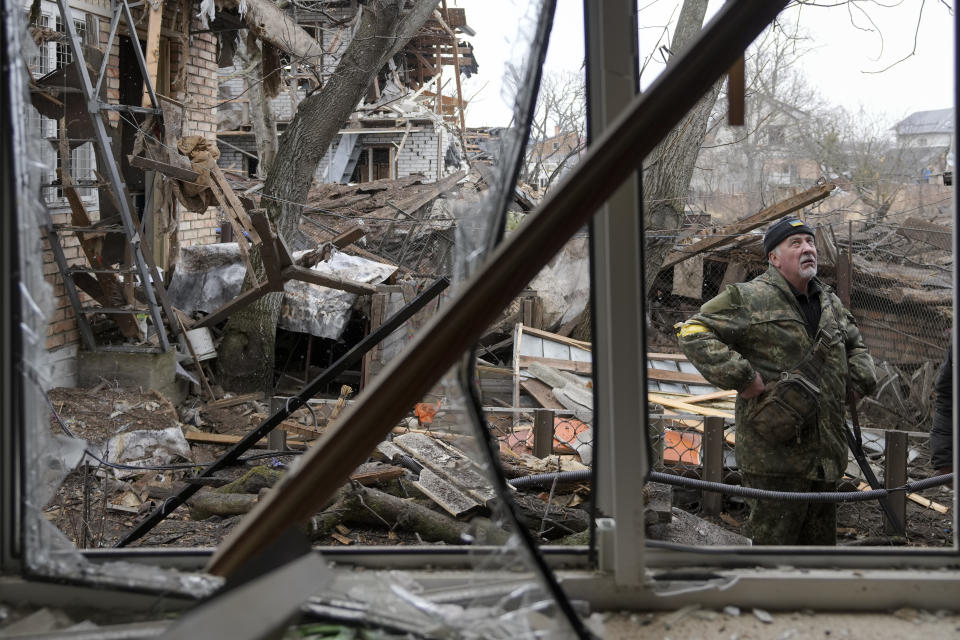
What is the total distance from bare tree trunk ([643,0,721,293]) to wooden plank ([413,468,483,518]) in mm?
3221

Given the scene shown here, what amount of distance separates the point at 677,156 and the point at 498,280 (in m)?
6.85

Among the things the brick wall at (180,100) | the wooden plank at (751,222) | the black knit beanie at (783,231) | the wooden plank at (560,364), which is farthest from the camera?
the wooden plank at (560,364)

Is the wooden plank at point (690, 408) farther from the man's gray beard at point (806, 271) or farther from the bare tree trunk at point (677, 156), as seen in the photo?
the man's gray beard at point (806, 271)

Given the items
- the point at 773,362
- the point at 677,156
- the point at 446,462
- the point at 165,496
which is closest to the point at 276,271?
the point at 165,496

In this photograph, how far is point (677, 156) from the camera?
7492 millimetres

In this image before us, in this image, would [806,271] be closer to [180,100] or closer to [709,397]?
[709,397]

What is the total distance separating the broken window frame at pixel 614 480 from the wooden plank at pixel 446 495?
10.5 feet

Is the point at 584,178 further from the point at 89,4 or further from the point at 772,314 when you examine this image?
the point at 89,4

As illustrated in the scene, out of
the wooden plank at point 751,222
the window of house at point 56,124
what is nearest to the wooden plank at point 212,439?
the window of house at point 56,124

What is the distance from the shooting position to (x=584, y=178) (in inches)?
43.4

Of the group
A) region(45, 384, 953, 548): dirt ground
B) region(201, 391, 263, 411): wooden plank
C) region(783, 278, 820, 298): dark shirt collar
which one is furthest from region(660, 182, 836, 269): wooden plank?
region(201, 391, 263, 411): wooden plank

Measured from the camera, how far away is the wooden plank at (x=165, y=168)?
6.79 metres

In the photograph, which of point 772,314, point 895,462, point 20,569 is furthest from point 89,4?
point 895,462

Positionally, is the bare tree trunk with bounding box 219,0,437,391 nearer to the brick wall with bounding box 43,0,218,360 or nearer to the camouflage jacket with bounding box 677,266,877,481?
the brick wall with bounding box 43,0,218,360
